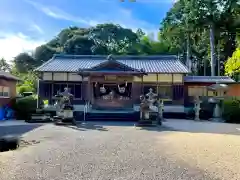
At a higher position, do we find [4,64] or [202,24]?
[202,24]

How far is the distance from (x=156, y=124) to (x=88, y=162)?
35.9ft

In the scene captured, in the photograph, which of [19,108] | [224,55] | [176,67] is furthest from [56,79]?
[224,55]

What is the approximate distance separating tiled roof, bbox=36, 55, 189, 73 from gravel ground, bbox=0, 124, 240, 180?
592 inches

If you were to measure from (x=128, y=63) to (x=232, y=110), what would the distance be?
9.94 meters

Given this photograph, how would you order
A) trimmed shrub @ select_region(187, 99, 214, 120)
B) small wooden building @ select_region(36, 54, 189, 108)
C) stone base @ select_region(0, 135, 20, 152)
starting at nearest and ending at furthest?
stone base @ select_region(0, 135, 20, 152) → trimmed shrub @ select_region(187, 99, 214, 120) → small wooden building @ select_region(36, 54, 189, 108)

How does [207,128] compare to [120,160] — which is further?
[207,128]

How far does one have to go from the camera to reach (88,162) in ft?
25.0

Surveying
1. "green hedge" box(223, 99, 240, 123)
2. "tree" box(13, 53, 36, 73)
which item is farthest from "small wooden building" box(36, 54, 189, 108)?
"tree" box(13, 53, 36, 73)

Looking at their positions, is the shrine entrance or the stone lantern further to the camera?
the shrine entrance

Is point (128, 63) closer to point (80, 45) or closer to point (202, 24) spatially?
point (202, 24)

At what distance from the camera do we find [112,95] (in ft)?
86.1

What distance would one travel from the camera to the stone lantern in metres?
23.0

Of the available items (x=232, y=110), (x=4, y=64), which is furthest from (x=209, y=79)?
(x=4, y=64)

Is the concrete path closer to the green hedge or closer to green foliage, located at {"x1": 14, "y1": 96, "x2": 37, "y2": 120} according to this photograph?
the green hedge
